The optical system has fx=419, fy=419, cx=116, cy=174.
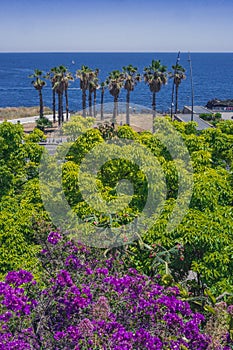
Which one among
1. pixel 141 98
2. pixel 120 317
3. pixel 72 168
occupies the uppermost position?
pixel 72 168

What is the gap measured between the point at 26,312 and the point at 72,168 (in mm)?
7287

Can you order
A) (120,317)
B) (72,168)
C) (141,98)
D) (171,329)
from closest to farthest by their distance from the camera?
(171,329) < (120,317) < (72,168) < (141,98)

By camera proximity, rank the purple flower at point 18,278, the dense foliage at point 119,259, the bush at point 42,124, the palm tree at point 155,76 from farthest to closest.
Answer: the bush at point 42,124, the palm tree at point 155,76, the purple flower at point 18,278, the dense foliage at point 119,259

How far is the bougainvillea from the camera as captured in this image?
7109 millimetres

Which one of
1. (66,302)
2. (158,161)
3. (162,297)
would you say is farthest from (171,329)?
→ (158,161)

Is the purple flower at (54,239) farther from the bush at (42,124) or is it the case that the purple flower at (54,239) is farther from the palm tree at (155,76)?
the bush at (42,124)

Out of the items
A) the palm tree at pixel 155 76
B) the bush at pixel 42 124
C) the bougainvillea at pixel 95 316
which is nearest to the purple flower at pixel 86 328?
the bougainvillea at pixel 95 316

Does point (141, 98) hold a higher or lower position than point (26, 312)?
lower

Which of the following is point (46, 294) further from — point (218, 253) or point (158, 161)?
point (158, 161)

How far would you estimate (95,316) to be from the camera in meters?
7.34

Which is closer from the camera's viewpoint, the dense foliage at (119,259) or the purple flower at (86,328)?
the purple flower at (86,328)

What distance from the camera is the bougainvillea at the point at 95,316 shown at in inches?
280

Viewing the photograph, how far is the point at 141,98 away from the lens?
407 feet

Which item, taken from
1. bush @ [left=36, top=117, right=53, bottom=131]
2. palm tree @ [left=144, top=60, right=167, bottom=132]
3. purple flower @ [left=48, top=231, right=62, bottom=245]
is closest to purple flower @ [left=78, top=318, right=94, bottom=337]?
purple flower @ [left=48, top=231, right=62, bottom=245]
